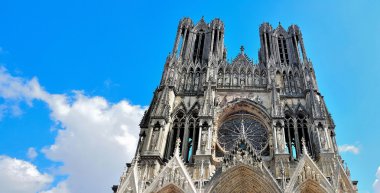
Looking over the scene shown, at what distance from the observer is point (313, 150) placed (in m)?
18.9

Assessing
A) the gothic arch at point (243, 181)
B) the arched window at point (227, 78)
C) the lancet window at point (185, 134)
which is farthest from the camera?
the arched window at point (227, 78)

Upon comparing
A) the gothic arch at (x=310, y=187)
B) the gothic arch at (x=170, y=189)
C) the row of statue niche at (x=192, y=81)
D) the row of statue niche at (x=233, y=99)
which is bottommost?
the gothic arch at (x=170, y=189)

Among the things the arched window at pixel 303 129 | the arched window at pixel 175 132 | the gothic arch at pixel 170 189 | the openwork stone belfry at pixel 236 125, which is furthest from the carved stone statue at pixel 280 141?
the gothic arch at pixel 170 189

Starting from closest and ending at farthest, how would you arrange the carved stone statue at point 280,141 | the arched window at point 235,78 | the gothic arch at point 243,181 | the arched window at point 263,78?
the gothic arch at point 243,181 → the carved stone statue at point 280,141 → the arched window at point 263,78 → the arched window at point 235,78

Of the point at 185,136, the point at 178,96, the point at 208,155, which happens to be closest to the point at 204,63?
the point at 178,96

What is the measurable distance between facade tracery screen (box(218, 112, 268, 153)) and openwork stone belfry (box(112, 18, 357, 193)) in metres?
0.06

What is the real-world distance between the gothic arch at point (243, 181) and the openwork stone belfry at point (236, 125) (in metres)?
0.05

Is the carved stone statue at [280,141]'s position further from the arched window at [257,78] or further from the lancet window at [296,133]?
the arched window at [257,78]

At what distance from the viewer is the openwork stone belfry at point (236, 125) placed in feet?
54.0

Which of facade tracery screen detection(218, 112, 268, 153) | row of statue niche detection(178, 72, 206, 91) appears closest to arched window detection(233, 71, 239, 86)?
row of statue niche detection(178, 72, 206, 91)

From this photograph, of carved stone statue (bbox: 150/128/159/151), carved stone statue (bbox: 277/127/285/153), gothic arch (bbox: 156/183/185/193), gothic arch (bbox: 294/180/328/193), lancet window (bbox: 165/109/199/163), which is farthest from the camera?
lancet window (bbox: 165/109/199/163)

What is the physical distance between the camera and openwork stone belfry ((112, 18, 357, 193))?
16.5 m

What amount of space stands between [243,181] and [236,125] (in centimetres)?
476

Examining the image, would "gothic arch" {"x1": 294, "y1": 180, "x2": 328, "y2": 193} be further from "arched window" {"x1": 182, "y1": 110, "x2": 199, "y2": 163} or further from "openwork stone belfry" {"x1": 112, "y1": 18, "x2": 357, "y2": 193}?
"arched window" {"x1": 182, "y1": 110, "x2": 199, "y2": 163}
